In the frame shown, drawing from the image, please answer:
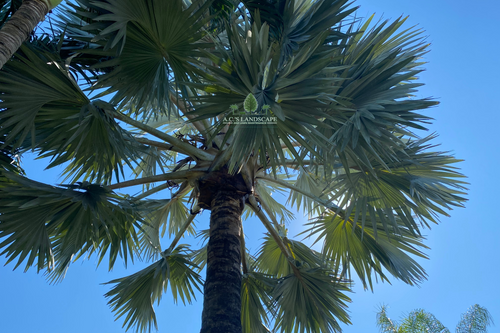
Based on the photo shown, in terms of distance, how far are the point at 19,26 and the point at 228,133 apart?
5.31ft

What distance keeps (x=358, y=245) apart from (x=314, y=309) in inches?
38.0

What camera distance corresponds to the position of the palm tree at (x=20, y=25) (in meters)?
1.99

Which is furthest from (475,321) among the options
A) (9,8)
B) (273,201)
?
(9,8)

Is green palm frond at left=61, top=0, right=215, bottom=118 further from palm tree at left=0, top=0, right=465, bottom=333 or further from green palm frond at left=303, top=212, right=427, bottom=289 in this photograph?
green palm frond at left=303, top=212, right=427, bottom=289

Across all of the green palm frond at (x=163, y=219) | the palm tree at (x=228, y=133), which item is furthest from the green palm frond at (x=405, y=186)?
the green palm frond at (x=163, y=219)

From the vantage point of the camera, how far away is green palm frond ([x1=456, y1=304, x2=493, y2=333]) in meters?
14.4

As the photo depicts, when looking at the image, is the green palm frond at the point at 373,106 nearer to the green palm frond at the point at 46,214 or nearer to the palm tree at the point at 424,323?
the green palm frond at the point at 46,214

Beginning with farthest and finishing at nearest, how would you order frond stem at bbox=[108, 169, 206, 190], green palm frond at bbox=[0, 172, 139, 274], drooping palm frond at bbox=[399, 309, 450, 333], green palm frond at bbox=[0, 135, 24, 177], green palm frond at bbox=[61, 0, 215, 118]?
drooping palm frond at bbox=[399, 309, 450, 333]
frond stem at bbox=[108, 169, 206, 190]
green palm frond at bbox=[0, 135, 24, 177]
green palm frond at bbox=[0, 172, 139, 274]
green palm frond at bbox=[61, 0, 215, 118]

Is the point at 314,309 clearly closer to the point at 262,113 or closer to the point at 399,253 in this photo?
the point at 399,253

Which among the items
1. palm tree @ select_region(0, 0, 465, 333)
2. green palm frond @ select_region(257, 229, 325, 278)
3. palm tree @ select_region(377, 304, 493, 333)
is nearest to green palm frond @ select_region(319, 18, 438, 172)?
palm tree @ select_region(0, 0, 465, 333)

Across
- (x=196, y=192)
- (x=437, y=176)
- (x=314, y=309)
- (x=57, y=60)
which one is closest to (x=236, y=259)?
(x=196, y=192)

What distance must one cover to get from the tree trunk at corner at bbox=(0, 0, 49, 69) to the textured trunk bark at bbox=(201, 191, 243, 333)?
104 inches

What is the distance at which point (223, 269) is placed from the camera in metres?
3.88

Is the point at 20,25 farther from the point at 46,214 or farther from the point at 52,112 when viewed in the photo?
the point at 46,214
